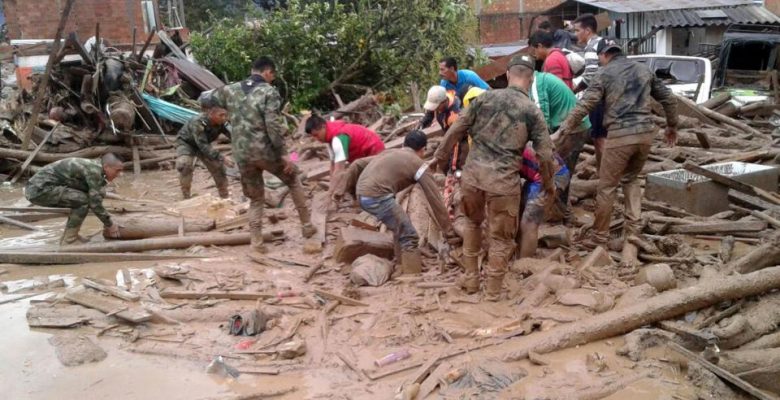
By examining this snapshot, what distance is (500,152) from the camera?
210 inches

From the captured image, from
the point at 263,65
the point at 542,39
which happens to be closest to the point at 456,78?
the point at 542,39

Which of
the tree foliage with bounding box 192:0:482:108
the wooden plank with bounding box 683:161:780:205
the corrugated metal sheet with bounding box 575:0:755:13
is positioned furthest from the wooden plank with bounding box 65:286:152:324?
the corrugated metal sheet with bounding box 575:0:755:13

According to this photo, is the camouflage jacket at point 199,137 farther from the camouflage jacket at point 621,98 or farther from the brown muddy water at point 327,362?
the camouflage jacket at point 621,98

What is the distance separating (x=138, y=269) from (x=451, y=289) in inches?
132

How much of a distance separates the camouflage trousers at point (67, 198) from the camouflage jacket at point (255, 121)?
1935mm

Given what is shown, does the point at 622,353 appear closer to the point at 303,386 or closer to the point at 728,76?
the point at 303,386

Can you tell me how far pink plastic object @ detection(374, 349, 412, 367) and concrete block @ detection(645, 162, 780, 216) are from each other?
4237mm

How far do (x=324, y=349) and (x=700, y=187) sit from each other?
4772mm

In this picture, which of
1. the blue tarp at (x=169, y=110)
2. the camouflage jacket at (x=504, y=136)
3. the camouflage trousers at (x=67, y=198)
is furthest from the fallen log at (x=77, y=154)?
the camouflage jacket at (x=504, y=136)

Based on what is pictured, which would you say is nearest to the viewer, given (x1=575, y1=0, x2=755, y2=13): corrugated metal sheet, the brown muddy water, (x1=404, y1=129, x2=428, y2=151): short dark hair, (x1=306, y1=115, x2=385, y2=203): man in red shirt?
the brown muddy water

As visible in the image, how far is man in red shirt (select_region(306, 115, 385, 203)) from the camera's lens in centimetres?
696

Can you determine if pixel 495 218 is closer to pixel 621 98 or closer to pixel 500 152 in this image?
pixel 500 152

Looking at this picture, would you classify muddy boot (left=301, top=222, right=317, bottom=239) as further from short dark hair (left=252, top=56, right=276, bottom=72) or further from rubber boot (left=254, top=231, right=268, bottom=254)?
short dark hair (left=252, top=56, right=276, bottom=72)

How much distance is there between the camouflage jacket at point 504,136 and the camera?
5273mm
